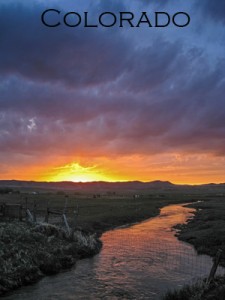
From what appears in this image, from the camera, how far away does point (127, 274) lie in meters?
24.1

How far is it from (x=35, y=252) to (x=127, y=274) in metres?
6.79

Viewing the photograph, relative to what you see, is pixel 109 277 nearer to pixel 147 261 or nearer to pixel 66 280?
pixel 66 280

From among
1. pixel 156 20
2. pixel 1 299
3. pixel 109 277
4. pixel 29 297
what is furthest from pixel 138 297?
pixel 156 20

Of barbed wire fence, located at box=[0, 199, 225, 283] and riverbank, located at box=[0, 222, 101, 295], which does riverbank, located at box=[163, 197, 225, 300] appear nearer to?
barbed wire fence, located at box=[0, 199, 225, 283]

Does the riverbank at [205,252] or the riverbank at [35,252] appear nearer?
the riverbank at [205,252]

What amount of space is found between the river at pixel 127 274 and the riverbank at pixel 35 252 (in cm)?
73

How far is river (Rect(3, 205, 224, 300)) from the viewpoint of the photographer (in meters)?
19.8

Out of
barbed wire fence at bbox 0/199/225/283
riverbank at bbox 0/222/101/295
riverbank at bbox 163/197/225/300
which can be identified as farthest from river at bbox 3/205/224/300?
riverbank at bbox 163/197/225/300

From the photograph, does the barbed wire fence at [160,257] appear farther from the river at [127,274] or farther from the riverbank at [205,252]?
the riverbank at [205,252]

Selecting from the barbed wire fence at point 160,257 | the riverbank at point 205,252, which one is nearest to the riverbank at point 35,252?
the barbed wire fence at point 160,257

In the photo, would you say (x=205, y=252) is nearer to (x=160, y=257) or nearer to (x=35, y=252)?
(x=160, y=257)

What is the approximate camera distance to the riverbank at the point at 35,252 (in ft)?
70.5

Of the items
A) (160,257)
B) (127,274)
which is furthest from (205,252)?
(127,274)

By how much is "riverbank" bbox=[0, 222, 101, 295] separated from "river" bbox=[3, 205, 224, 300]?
2.39ft
